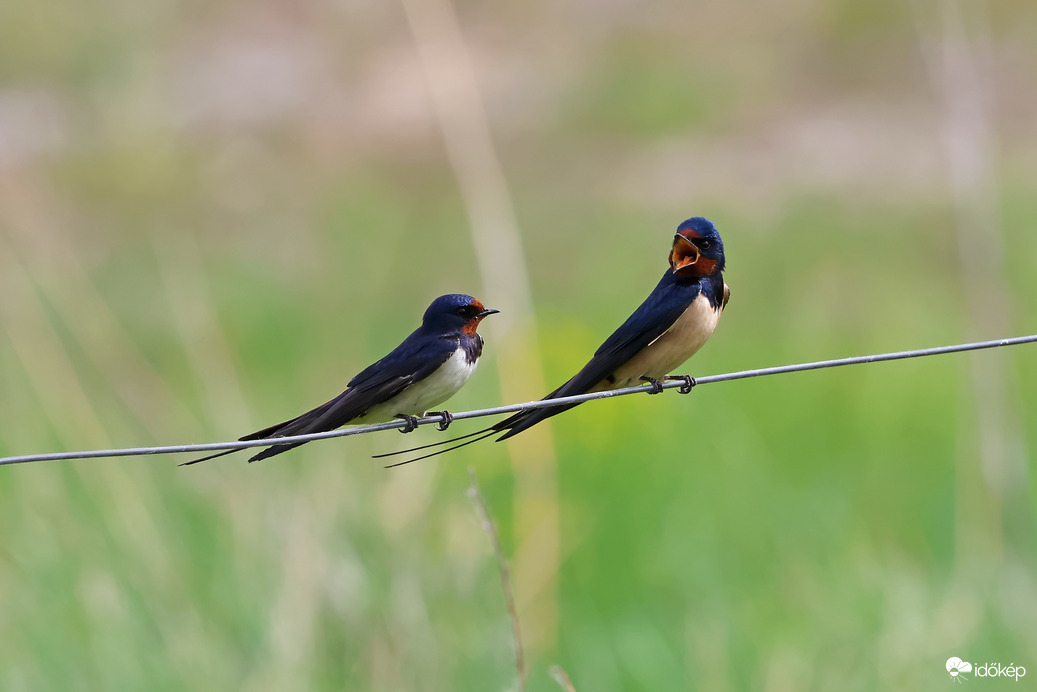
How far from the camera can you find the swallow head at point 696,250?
315 centimetres

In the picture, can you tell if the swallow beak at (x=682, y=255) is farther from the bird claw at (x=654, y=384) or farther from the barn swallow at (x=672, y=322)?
the bird claw at (x=654, y=384)

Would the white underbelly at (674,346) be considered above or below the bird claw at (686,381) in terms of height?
above

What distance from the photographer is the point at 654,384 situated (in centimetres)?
315

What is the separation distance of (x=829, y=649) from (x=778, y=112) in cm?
1329

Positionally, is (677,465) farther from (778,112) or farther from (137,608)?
(778,112)

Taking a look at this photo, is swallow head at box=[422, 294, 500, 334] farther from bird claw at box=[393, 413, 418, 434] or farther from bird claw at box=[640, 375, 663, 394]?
bird claw at box=[640, 375, 663, 394]

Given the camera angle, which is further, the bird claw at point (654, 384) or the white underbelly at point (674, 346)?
the white underbelly at point (674, 346)

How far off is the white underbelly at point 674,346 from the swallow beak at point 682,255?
0.28ft

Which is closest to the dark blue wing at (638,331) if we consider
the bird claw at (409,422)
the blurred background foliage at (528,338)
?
the bird claw at (409,422)

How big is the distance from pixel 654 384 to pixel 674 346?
119 mm

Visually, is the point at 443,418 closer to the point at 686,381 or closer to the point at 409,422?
the point at 409,422

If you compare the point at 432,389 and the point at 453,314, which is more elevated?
the point at 453,314

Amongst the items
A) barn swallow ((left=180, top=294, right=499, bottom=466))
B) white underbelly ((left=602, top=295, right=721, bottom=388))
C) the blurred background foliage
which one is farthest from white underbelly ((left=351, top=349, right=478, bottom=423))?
the blurred background foliage

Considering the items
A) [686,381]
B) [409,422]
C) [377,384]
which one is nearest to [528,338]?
[686,381]
